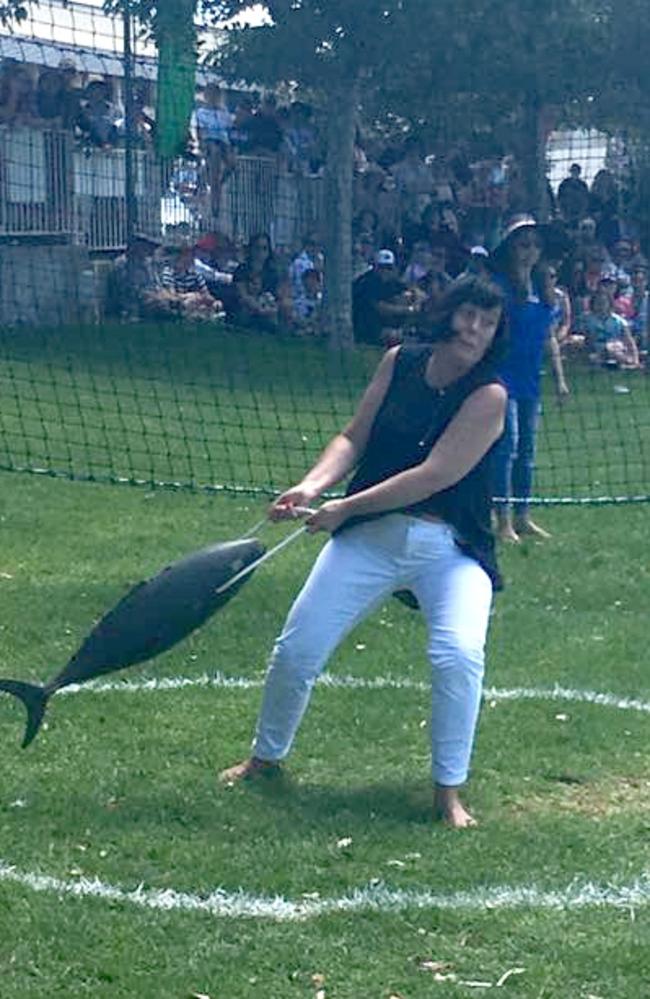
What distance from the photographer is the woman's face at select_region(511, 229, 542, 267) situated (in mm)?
10930

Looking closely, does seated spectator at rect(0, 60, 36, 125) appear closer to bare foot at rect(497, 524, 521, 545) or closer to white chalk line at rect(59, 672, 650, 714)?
bare foot at rect(497, 524, 521, 545)

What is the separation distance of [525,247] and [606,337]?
9.26 metres

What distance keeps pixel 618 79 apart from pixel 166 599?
15.3 m

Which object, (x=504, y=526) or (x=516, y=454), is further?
(x=504, y=526)

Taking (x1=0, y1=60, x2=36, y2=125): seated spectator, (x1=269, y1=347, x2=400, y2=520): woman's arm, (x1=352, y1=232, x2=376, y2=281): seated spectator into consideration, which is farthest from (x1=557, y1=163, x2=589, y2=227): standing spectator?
(x1=269, y1=347, x2=400, y2=520): woman's arm

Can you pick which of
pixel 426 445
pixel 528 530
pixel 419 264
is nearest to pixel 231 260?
pixel 419 264

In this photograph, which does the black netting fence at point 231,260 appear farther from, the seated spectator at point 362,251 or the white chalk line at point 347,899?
the white chalk line at point 347,899

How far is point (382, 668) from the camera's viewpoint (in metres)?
8.49

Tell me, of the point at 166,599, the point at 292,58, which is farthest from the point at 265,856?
the point at 292,58

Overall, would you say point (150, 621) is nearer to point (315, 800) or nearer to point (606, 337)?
point (315, 800)

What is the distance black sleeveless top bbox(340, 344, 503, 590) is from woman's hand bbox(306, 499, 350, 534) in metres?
0.05

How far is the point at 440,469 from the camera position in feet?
21.6

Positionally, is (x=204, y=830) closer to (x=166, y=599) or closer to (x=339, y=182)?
(x=166, y=599)

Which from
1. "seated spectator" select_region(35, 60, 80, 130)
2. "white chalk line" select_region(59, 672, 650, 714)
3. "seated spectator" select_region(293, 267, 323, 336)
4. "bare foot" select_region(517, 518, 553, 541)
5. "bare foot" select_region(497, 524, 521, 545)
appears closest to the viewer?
"white chalk line" select_region(59, 672, 650, 714)
